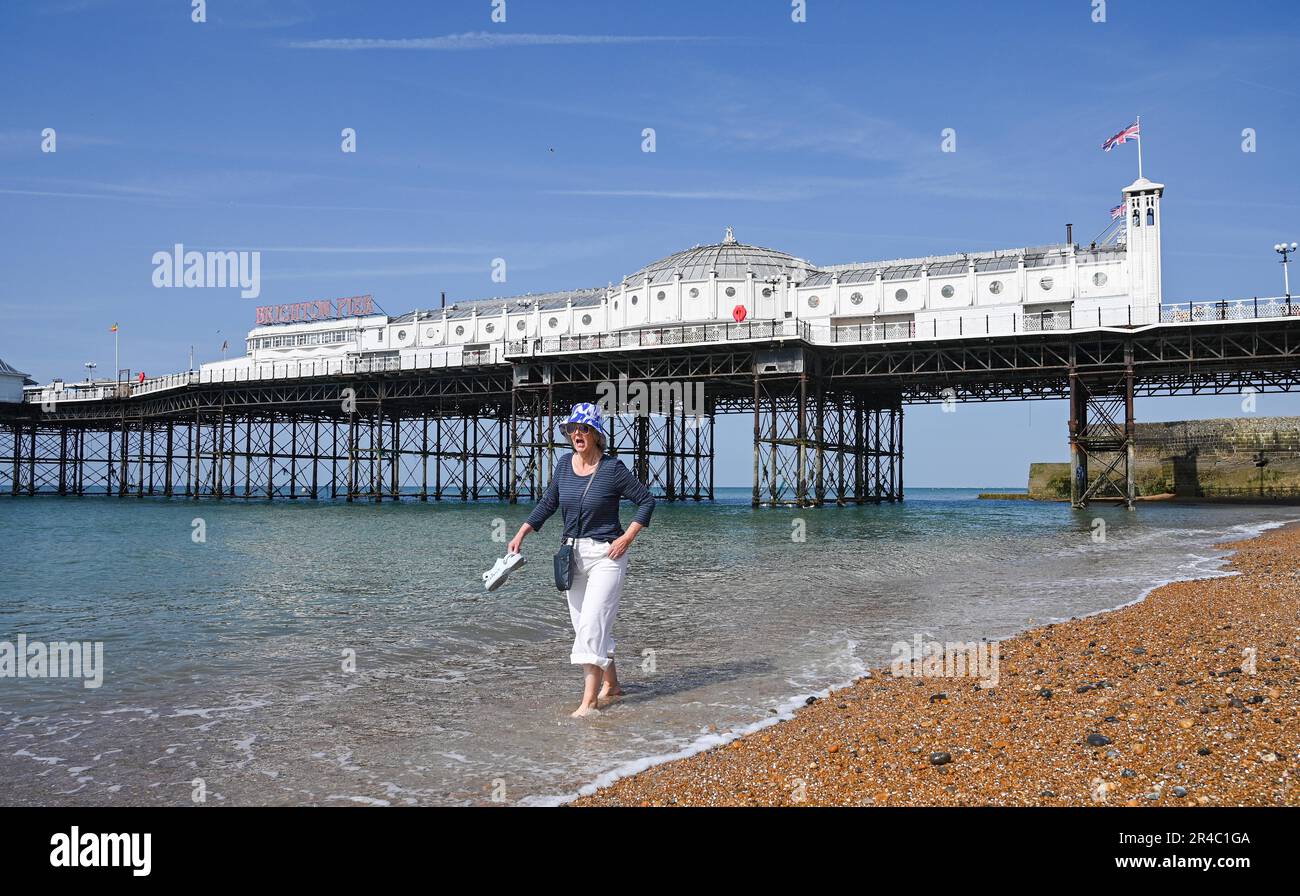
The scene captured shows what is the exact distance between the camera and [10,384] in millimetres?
84000

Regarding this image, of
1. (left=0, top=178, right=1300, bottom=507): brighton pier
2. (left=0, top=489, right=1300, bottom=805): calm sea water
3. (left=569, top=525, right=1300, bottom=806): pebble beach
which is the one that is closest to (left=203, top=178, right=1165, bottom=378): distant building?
(left=0, top=178, right=1300, bottom=507): brighton pier

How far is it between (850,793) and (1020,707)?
2.22 meters

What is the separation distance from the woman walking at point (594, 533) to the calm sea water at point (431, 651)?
20.3 inches

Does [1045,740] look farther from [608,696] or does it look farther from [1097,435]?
[1097,435]

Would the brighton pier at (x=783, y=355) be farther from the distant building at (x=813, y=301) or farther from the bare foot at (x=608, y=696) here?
the bare foot at (x=608, y=696)

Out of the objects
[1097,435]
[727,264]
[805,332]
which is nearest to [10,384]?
[727,264]

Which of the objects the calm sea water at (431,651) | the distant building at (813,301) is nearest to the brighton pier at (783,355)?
the distant building at (813,301)

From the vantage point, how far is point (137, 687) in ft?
25.4

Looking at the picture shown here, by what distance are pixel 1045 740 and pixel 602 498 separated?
338cm

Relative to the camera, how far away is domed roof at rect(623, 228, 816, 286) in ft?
181

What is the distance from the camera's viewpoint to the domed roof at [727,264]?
55.1m
